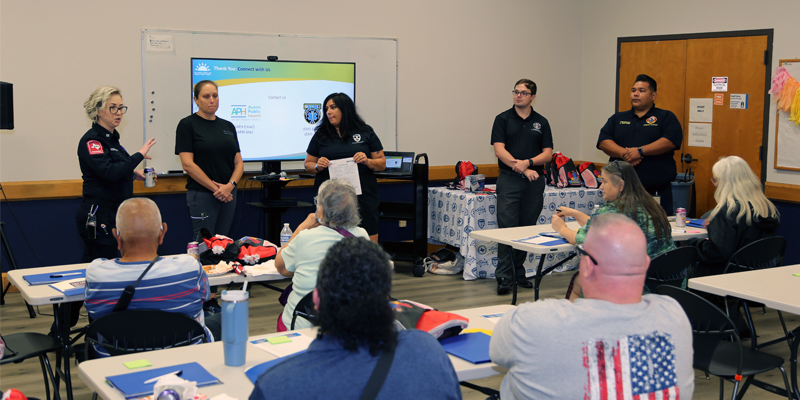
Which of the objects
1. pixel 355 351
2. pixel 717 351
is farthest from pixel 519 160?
pixel 355 351

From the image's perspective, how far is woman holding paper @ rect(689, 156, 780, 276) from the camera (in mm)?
4062

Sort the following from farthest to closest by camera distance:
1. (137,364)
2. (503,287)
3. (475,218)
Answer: (475,218) < (503,287) < (137,364)

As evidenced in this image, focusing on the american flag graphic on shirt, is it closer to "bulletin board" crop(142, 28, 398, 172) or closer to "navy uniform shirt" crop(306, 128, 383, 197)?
"navy uniform shirt" crop(306, 128, 383, 197)

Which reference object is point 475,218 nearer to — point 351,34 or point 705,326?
point 351,34

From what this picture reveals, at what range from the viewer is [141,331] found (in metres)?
2.40

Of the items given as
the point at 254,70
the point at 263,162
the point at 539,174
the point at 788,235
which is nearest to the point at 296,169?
the point at 263,162

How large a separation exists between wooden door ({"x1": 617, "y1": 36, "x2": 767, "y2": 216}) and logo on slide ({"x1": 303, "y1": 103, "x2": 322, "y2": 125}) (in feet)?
11.3

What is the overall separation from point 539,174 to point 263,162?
2464 mm

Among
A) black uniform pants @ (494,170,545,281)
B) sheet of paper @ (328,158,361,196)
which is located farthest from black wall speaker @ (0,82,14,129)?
black uniform pants @ (494,170,545,281)

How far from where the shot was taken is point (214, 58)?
19.3 ft

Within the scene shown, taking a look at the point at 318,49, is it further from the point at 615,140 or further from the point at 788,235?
the point at 788,235

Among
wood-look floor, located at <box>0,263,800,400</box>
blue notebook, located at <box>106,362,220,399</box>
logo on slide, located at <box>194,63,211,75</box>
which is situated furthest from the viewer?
logo on slide, located at <box>194,63,211,75</box>

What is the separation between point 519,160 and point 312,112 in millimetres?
1962

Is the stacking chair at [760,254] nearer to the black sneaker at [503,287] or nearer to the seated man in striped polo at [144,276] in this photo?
the black sneaker at [503,287]
